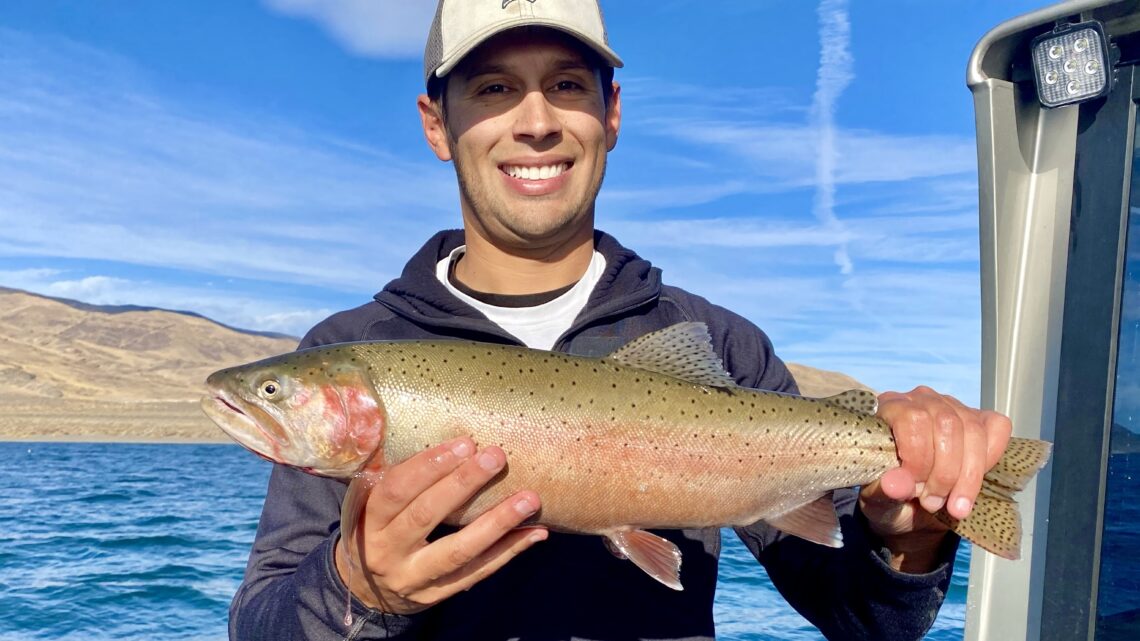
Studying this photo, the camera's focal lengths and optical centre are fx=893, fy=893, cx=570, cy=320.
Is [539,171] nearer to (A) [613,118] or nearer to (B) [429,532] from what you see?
(A) [613,118]

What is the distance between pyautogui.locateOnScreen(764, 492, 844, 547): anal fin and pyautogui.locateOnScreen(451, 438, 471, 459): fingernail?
99 centimetres

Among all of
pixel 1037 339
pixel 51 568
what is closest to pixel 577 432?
pixel 1037 339

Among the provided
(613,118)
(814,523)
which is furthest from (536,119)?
(814,523)

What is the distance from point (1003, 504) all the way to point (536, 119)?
6.30ft

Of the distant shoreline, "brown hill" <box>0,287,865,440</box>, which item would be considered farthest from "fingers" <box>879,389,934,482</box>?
the distant shoreline

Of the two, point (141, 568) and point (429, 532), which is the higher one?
point (429, 532)

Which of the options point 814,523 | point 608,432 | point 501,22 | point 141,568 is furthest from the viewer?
point 141,568

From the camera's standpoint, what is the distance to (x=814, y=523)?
2.72 meters

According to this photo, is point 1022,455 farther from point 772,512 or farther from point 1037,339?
point 1037,339

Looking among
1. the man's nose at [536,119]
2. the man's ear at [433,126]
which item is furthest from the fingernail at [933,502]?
the man's ear at [433,126]

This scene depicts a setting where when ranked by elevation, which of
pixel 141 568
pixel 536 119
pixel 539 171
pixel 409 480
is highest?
pixel 536 119

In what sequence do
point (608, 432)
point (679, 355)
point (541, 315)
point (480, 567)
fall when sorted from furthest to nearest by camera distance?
point (541, 315) < point (679, 355) < point (608, 432) < point (480, 567)

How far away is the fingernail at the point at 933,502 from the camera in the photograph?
2.51m

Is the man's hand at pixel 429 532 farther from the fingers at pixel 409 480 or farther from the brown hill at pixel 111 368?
the brown hill at pixel 111 368
